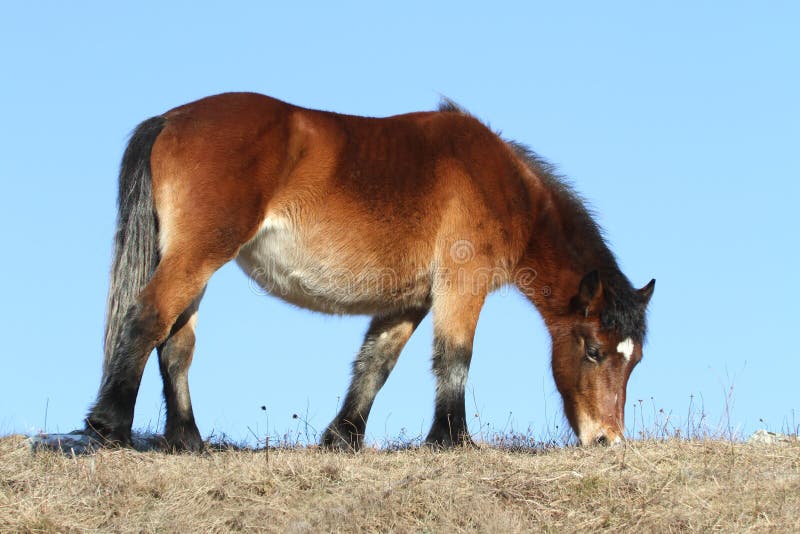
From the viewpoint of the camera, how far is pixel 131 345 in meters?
6.67

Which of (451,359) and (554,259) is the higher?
(554,259)

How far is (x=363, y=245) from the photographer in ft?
24.9

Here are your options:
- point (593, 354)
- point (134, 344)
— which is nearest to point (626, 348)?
point (593, 354)

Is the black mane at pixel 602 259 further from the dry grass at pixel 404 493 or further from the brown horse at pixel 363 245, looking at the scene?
the dry grass at pixel 404 493

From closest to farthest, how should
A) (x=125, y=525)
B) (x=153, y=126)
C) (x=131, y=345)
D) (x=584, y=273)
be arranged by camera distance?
1. (x=125, y=525)
2. (x=131, y=345)
3. (x=153, y=126)
4. (x=584, y=273)

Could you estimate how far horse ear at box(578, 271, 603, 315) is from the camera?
8.20 metres

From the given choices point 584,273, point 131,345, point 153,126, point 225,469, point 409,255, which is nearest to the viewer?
point 225,469

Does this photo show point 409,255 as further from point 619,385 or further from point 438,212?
point 619,385

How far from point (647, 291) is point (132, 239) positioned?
173 inches

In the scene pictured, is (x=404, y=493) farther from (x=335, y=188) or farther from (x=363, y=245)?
(x=335, y=188)

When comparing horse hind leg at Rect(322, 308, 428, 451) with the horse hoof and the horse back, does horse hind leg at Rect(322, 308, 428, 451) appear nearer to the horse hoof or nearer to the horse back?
the horse hoof

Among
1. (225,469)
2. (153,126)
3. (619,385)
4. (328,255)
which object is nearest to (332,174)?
(328,255)

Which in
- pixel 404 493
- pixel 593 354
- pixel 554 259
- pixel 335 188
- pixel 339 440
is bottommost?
pixel 404 493

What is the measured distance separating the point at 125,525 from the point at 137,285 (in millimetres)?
1989
